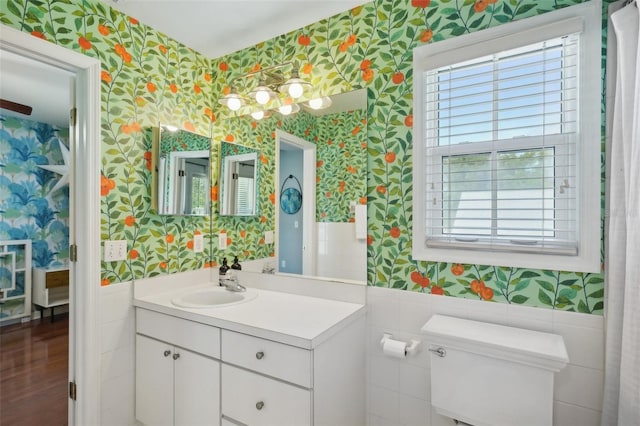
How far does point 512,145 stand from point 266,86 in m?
1.43

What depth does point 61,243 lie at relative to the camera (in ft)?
14.9

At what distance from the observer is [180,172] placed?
218cm

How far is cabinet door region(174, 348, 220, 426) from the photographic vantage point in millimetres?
1630

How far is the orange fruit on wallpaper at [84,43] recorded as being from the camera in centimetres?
175

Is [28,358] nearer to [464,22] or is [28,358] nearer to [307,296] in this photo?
[307,296]

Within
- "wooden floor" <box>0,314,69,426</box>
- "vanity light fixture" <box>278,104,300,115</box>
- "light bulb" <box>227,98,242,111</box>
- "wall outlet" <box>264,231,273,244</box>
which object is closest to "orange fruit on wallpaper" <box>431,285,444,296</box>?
"wall outlet" <box>264,231,273,244</box>

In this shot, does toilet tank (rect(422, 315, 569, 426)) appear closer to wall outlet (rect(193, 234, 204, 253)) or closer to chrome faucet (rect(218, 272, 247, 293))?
chrome faucet (rect(218, 272, 247, 293))

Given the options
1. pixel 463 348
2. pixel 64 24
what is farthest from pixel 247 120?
pixel 463 348

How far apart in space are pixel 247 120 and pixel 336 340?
1597 millimetres

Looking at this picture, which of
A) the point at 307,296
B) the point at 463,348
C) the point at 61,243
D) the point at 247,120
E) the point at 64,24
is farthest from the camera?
the point at 61,243

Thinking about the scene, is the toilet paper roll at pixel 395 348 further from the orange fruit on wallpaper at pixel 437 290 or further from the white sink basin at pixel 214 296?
the white sink basin at pixel 214 296

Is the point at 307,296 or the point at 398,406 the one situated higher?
the point at 307,296

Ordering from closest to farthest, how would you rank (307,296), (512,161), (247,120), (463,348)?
(463,348) < (512,161) < (307,296) < (247,120)

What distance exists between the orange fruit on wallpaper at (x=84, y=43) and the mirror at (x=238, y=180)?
37.0 inches
